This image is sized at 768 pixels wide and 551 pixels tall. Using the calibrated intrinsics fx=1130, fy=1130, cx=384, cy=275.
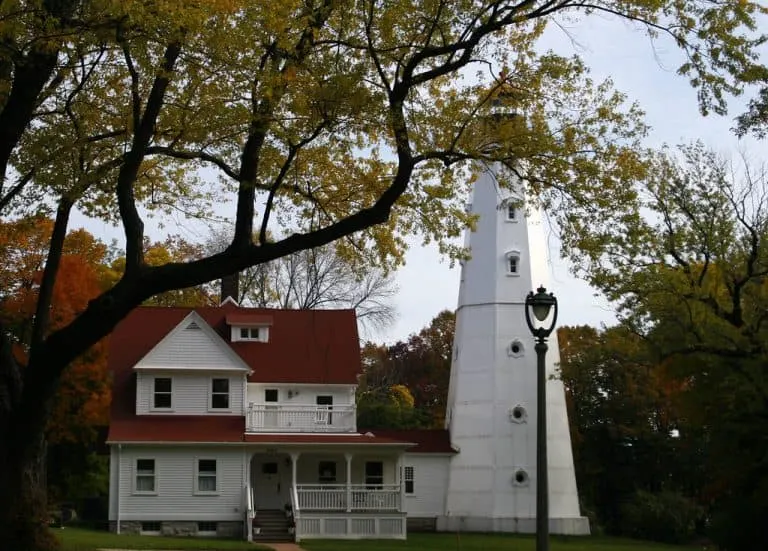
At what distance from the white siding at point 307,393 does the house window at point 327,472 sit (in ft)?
7.30

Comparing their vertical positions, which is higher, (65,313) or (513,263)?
(513,263)

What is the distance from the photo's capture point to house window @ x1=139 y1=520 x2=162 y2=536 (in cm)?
3715

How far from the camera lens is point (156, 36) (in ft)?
51.7

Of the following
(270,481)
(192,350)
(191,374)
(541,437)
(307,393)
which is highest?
(192,350)

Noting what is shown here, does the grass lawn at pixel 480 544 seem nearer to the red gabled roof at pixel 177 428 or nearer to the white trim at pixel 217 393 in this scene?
the red gabled roof at pixel 177 428

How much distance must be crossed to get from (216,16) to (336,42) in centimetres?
174

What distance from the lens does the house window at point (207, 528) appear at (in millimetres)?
37312

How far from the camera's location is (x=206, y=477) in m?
38.1

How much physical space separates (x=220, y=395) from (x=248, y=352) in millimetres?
3017

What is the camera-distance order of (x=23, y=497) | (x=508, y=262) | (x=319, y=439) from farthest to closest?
(x=508, y=262) → (x=319, y=439) → (x=23, y=497)

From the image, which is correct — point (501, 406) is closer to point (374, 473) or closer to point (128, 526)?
point (374, 473)

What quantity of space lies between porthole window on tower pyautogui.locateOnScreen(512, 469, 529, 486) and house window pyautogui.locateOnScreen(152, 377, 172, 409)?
13863mm

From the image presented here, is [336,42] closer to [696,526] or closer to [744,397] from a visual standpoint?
[744,397]

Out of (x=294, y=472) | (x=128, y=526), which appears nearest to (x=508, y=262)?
(x=294, y=472)
